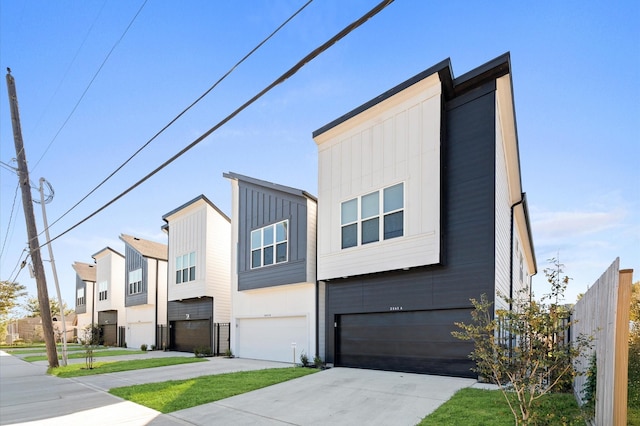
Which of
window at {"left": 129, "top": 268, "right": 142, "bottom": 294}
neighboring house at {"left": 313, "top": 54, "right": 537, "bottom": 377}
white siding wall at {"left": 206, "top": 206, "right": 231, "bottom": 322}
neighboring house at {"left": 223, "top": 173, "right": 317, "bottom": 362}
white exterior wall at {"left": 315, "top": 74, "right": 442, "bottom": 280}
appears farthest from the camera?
window at {"left": 129, "top": 268, "right": 142, "bottom": 294}

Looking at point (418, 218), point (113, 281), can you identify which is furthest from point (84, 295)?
point (418, 218)

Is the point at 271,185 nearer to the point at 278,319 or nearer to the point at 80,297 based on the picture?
the point at 278,319

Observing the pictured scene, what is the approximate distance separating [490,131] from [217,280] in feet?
50.8

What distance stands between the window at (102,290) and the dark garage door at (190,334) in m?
14.8

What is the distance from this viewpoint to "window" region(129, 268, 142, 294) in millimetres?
28891

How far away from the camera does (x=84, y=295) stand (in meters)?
41.9

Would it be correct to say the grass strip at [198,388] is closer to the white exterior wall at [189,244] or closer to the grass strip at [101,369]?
the grass strip at [101,369]

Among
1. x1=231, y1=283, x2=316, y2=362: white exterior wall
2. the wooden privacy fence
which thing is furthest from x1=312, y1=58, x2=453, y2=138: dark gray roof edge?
the wooden privacy fence

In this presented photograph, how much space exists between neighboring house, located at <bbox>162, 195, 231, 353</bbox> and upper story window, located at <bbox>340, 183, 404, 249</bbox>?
10.3m

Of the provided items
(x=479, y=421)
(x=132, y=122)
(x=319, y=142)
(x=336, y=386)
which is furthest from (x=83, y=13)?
(x=479, y=421)

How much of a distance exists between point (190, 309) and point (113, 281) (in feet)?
52.2

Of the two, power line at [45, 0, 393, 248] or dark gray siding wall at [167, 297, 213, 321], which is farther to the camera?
dark gray siding wall at [167, 297, 213, 321]

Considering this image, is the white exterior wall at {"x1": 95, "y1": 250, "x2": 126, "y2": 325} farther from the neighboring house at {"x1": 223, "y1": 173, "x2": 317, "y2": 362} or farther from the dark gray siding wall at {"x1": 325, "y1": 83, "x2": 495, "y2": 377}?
the dark gray siding wall at {"x1": 325, "y1": 83, "x2": 495, "y2": 377}

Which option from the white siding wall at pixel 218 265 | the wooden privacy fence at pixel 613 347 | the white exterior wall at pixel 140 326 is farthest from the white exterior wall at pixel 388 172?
the white exterior wall at pixel 140 326
